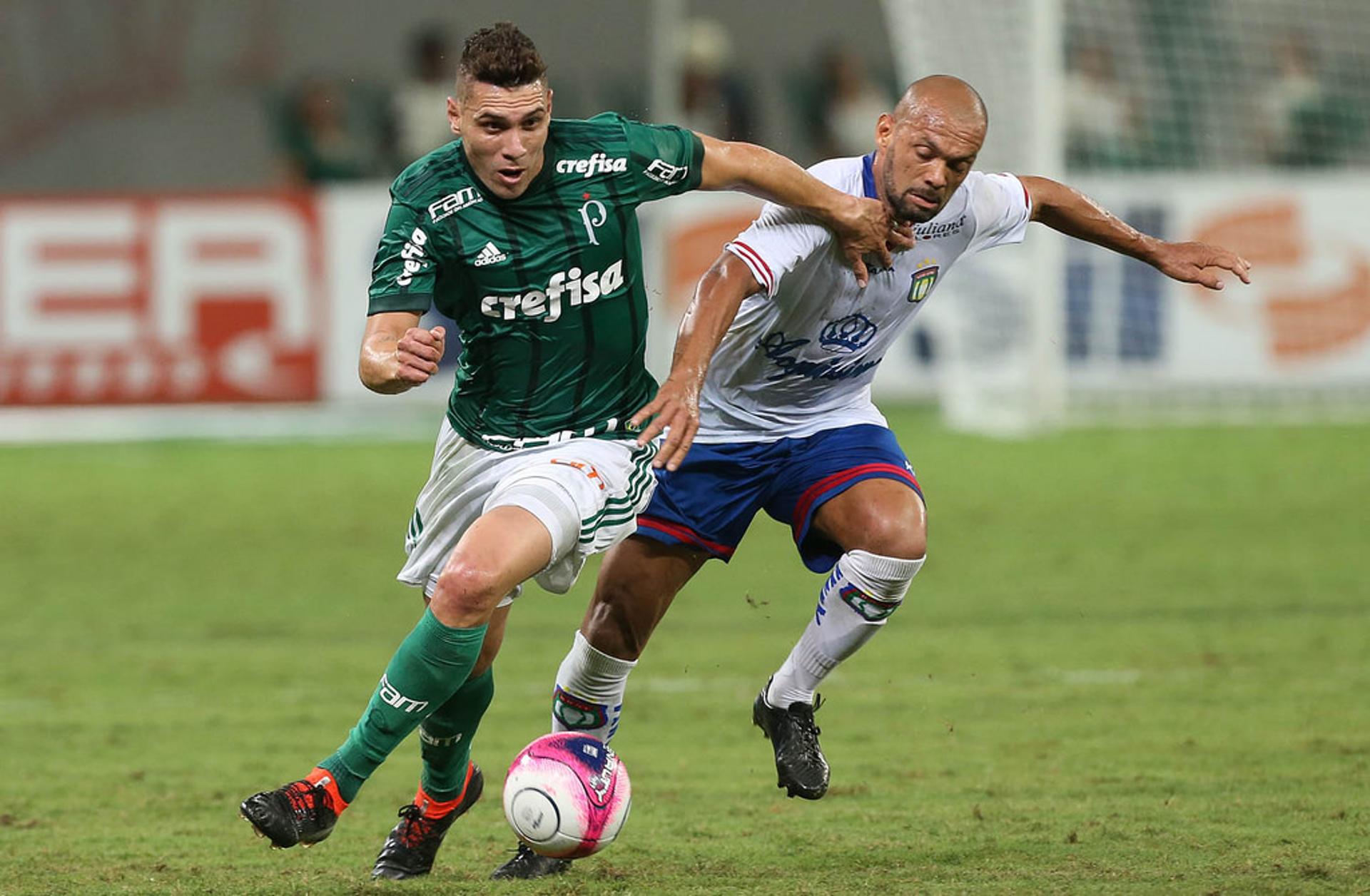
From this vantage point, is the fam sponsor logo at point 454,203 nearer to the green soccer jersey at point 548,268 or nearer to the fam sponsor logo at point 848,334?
the green soccer jersey at point 548,268

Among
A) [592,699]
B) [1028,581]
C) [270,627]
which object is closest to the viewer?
[592,699]

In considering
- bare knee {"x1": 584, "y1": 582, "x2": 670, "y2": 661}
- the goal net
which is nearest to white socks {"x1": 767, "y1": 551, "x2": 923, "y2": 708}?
bare knee {"x1": 584, "y1": 582, "x2": 670, "y2": 661}

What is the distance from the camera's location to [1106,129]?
1655 centimetres

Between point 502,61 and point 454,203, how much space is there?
40 centimetres

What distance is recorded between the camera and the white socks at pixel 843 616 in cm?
588

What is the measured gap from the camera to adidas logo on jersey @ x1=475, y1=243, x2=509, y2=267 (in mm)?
5305

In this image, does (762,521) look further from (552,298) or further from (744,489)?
(552,298)

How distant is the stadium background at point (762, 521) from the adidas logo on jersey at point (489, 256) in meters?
1.60

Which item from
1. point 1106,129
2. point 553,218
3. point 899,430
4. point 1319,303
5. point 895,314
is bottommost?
point 899,430

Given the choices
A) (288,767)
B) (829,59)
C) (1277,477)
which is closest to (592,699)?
(288,767)

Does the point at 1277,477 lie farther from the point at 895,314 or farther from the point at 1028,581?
the point at 895,314

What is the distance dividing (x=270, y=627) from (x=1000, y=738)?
404 cm

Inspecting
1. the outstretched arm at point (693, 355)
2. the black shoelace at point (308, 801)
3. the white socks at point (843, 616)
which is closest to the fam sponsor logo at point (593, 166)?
the outstretched arm at point (693, 355)

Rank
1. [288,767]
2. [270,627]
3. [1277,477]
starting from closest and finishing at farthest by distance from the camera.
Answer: [288,767] < [270,627] < [1277,477]
